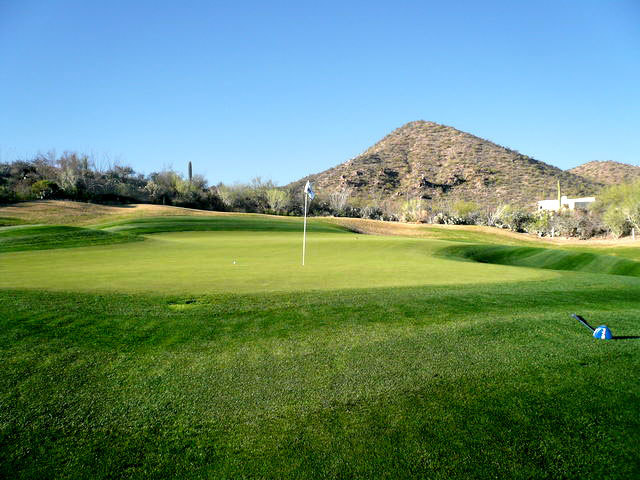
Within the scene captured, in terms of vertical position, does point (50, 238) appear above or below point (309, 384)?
below

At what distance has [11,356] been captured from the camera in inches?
219

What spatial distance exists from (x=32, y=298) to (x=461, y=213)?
66.8m

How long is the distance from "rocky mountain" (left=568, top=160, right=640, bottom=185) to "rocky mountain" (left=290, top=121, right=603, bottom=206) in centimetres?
651

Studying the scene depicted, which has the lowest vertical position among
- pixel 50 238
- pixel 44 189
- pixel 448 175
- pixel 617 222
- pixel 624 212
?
pixel 50 238

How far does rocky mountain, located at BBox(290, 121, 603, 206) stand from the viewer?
317ft

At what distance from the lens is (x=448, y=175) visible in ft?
359

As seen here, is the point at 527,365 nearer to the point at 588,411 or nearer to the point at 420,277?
the point at 588,411

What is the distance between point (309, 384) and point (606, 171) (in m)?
141

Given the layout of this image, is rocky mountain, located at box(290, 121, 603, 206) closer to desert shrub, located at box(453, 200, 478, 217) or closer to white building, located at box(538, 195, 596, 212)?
white building, located at box(538, 195, 596, 212)

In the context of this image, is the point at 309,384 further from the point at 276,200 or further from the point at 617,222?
the point at 276,200

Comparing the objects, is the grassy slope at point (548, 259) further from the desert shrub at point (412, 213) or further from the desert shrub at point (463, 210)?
the desert shrub at point (463, 210)

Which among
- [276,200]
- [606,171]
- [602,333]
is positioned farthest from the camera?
[606,171]

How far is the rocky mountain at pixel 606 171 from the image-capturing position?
4380 inches

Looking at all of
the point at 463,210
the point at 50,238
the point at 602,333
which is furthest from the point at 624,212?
the point at 50,238
